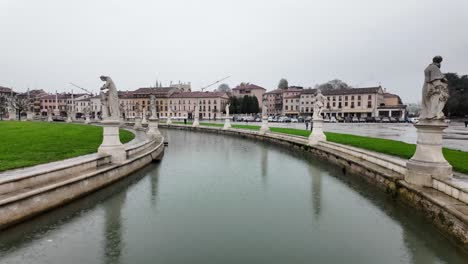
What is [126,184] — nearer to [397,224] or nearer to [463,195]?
[397,224]

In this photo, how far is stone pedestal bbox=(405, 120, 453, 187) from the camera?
8.66 meters

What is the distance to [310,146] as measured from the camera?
21.8 meters

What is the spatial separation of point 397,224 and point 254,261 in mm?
4577

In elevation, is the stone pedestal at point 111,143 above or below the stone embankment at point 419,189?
above

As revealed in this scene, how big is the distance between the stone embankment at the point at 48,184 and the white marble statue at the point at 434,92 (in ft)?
36.5

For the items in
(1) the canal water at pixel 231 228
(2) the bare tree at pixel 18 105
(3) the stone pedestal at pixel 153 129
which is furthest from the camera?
(2) the bare tree at pixel 18 105

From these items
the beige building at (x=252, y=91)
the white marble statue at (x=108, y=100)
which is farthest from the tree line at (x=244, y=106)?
the white marble statue at (x=108, y=100)

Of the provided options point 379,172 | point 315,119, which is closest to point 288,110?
point 315,119

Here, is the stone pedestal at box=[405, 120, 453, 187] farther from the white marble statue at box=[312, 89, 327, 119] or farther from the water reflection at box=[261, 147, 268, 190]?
the white marble statue at box=[312, 89, 327, 119]

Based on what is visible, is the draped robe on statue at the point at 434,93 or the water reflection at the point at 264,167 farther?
the water reflection at the point at 264,167

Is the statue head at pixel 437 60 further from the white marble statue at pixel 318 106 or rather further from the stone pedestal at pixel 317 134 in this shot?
the white marble statue at pixel 318 106

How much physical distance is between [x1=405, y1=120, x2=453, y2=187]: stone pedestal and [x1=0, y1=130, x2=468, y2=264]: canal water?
114 cm

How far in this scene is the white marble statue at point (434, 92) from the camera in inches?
337

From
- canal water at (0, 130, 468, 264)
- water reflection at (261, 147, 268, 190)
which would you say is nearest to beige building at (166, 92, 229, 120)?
water reflection at (261, 147, 268, 190)
